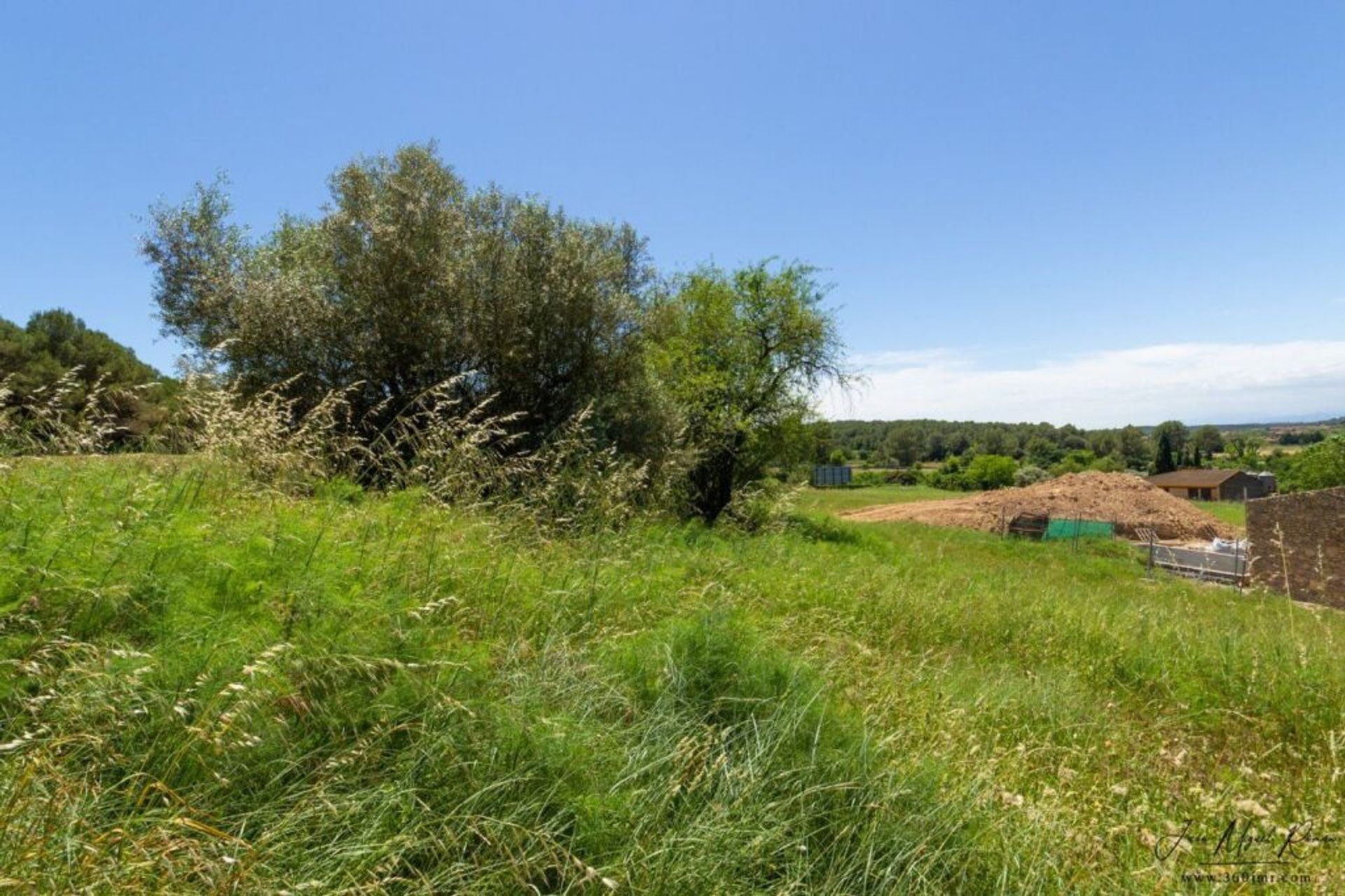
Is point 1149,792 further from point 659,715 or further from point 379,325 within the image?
point 379,325

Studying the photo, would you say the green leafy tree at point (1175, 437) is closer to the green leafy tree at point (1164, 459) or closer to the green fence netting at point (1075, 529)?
the green leafy tree at point (1164, 459)

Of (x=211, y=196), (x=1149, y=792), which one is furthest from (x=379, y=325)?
(x=1149, y=792)

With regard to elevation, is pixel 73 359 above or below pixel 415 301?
Answer: above

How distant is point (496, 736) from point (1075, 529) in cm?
3244

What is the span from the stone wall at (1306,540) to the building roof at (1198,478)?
→ 73.8 metres

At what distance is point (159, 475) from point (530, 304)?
311 inches

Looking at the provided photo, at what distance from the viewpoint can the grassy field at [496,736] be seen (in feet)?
6.59

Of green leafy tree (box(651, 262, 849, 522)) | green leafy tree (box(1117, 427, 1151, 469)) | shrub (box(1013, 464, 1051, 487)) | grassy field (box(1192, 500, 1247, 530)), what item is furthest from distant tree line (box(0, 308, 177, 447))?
green leafy tree (box(1117, 427, 1151, 469))

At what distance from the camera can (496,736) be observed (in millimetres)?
2449

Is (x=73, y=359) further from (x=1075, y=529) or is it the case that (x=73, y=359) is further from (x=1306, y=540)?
(x=1306, y=540)

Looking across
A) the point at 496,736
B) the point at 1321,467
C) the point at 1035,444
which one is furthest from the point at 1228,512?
the point at 1035,444

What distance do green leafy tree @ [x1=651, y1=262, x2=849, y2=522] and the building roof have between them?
85.7 metres

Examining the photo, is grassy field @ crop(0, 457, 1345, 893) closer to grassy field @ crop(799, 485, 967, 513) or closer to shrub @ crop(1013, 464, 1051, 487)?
grassy field @ crop(799, 485, 967, 513)

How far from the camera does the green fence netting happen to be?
2836 cm
